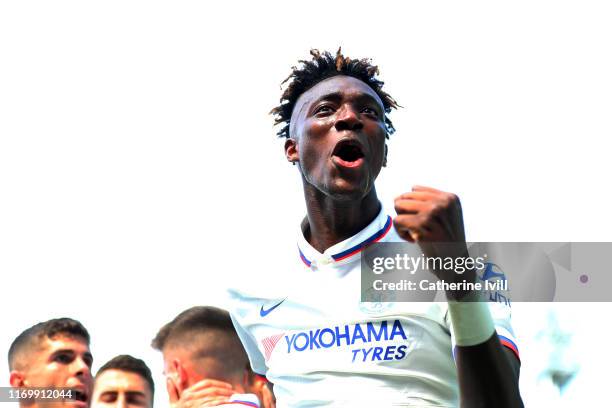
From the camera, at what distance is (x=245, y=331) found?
570 centimetres

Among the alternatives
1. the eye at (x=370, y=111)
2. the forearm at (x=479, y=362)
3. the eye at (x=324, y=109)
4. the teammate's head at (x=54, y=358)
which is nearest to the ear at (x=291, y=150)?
the eye at (x=324, y=109)

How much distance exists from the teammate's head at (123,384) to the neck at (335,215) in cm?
208

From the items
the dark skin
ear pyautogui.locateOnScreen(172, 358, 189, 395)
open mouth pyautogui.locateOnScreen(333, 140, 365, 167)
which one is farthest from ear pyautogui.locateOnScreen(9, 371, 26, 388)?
open mouth pyautogui.locateOnScreen(333, 140, 365, 167)

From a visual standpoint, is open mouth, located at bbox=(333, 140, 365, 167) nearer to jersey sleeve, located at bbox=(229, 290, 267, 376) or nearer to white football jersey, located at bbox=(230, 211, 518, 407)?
white football jersey, located at bbox=(230, 211, 518, 407)

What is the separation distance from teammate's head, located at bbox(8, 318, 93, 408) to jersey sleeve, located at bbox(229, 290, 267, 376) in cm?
182

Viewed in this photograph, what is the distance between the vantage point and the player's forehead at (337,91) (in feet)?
18.0

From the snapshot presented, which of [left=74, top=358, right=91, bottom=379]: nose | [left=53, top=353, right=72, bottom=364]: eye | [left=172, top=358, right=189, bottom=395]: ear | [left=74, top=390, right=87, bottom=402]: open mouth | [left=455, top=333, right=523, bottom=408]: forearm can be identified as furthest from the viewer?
[left=53, top=353, right=72, bottom=364]: eye

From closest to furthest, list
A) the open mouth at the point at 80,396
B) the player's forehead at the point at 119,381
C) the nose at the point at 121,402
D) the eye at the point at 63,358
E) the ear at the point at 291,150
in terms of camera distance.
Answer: the ear at the point at 291,150 → the nose at the point at 121,402 → the player's forehead at the point at 119,381 → the open mouth at the point at 80,396 → the eye at the point at 63,358

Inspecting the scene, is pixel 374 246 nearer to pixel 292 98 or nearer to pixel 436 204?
→ pixel 292 98

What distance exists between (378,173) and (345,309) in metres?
0.70

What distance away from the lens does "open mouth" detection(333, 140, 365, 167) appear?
17.0 ft

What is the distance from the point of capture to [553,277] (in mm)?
5777

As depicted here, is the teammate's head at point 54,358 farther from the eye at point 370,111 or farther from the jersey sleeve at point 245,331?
the eye at point 370,111

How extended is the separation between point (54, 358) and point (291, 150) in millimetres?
2683
